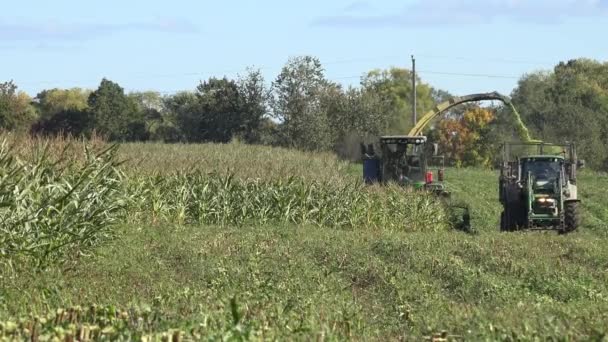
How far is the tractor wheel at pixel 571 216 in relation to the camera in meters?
24.9

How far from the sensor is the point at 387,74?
356 feet

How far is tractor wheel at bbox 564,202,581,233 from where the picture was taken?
24.9 m

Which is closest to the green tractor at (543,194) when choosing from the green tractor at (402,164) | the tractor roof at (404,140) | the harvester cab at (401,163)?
the green tractor at (402,164)

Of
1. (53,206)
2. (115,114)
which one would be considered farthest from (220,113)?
(53,206)

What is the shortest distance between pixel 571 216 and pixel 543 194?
96 cm

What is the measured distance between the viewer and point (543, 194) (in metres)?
25.4

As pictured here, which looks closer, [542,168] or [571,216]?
[571,216]

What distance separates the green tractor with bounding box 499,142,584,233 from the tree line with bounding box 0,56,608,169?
28.9m

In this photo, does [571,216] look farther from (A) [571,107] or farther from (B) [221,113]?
(A) [571,107]

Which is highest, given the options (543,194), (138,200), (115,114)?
(115,114)

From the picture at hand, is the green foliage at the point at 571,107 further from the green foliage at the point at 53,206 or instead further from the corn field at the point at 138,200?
the green foliage at the point at 53,206

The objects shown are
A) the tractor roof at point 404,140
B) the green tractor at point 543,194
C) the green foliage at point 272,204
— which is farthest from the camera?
the tractor roof at point 404,140

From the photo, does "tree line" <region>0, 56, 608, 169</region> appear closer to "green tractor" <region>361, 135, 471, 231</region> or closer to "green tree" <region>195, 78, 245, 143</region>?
"green tree" <region>195, 78, 245, 143</region>

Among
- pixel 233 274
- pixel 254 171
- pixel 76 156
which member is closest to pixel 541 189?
pixel 254 171
